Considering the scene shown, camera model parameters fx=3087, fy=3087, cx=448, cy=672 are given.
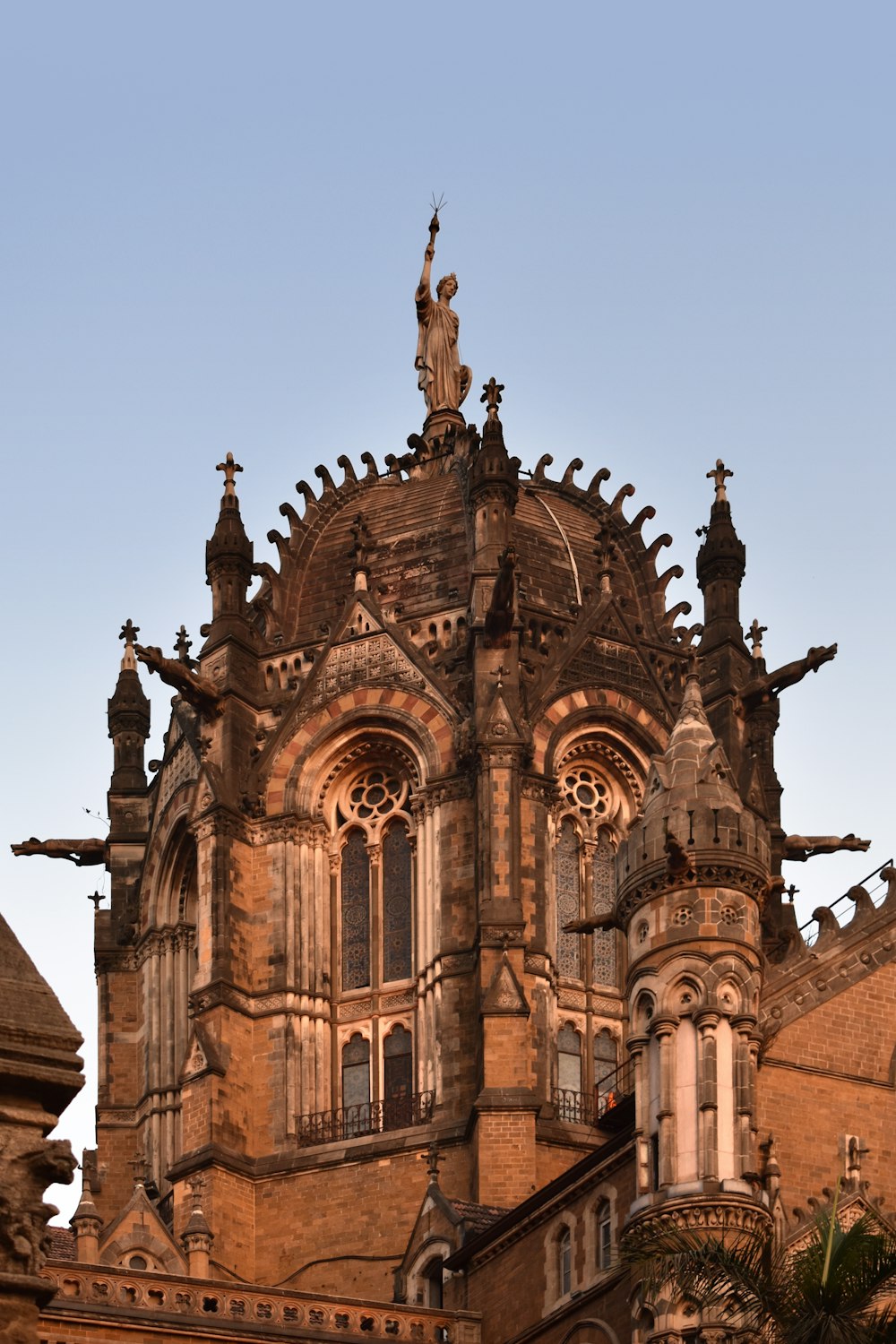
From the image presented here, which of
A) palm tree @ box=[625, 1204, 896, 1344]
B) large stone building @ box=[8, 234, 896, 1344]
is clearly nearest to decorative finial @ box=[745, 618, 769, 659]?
large stone building @ box=[8, 234, 896, 1344]

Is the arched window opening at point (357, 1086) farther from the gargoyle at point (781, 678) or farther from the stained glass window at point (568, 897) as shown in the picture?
the gargoyle at point (781, 678)

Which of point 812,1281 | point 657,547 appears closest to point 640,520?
point 657,547

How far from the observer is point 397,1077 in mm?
53156

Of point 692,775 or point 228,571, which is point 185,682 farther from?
point 692,775

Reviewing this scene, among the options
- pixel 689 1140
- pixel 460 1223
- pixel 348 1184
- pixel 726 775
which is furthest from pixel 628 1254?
pixel 348 1184

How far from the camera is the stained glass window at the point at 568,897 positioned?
53562 mm

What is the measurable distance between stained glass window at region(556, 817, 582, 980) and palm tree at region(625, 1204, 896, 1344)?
79.5 feet

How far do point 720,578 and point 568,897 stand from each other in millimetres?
8152

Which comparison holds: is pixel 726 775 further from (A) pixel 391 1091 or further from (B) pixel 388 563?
(B) pixel 388 563

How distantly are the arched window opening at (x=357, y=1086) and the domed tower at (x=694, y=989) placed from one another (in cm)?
1426

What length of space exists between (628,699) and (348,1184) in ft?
34.1

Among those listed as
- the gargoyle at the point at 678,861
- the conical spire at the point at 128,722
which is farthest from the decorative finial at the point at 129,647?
the gargoyle at the point at 678,861

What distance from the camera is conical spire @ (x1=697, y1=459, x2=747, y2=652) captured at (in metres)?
58.2

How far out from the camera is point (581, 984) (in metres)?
53.5
